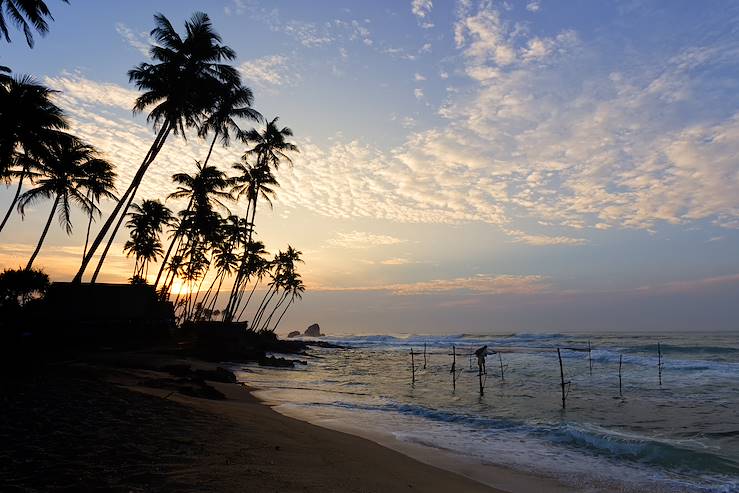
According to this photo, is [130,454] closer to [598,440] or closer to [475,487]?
[475,487]

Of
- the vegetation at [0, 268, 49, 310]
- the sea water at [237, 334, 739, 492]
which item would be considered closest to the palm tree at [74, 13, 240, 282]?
the vegetation at [0, 268, 49, 310]

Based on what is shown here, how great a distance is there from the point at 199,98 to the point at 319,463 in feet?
84.0

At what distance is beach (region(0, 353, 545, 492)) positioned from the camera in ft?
17.9

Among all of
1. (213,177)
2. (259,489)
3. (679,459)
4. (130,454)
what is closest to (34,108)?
(213,177)

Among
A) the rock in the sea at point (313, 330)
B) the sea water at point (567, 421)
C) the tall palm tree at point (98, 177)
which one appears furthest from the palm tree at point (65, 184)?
the rock in the sea at point (313, 330)

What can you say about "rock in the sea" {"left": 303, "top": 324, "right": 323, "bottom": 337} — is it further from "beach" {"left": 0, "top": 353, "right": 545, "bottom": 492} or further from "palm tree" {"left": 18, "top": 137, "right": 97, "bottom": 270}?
"beach" {"left": 0, "top": 353, "right": 545, "bottom": 492}

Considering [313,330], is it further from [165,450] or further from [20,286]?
[165,450]

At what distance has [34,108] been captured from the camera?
74.7 feet

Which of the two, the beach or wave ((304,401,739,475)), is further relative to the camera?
wave ((304,401,739,475))

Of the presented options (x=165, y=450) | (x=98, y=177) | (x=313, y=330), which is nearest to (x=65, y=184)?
(x=98, y=177)

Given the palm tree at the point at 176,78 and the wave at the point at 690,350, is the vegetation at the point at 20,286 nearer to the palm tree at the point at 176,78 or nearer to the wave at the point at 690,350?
the palm tree at the point at 176,78

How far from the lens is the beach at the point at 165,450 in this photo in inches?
215

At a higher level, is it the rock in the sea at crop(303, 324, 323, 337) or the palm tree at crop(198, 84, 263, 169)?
the palm tree at crop(198, 84, 263, 169)

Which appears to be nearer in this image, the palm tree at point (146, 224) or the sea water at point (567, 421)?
the sea water at point (567, 421)
